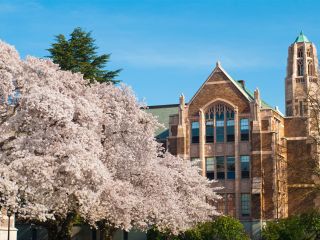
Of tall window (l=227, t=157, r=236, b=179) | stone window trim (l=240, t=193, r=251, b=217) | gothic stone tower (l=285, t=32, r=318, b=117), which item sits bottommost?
stone window trim (l=240, t=193, r=251, b=217)

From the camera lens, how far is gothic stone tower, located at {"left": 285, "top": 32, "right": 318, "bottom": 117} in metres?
85.8

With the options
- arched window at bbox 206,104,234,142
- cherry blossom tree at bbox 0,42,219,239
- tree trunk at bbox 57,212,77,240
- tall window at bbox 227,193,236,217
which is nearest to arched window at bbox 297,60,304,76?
arched window at bbox 206,104,234,142

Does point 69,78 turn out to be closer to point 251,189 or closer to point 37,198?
point 37,198

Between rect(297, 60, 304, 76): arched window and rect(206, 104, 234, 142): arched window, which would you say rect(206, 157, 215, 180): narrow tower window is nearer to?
rect(206, 104, 234, 142): arched window

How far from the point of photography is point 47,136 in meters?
25.2

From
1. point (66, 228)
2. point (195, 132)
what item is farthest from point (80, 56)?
point (66, 228)

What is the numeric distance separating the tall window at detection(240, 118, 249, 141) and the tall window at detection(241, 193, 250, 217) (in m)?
5.10

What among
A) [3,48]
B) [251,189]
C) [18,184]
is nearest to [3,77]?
[3,48]

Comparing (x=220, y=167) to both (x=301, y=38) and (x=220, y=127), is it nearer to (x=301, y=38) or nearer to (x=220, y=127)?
(x=220, y=127)

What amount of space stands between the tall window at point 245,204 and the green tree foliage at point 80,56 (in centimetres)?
1545

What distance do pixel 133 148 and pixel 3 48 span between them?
26.2 feet

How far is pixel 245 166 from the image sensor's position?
58.6 metres

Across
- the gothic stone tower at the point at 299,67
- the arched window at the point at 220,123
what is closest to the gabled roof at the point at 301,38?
the gothic stone tower at the point at 299,67

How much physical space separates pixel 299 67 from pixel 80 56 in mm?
39309
